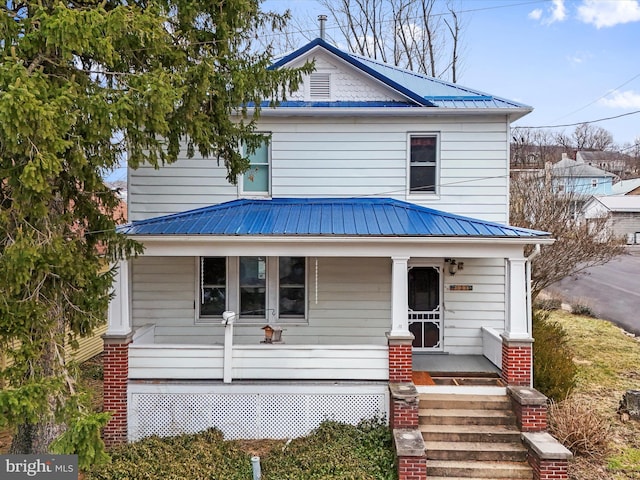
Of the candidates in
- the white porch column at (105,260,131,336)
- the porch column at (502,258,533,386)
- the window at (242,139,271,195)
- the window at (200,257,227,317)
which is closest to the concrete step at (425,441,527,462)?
the porch column at (502,258,533,386)

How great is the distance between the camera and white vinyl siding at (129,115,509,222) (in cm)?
928

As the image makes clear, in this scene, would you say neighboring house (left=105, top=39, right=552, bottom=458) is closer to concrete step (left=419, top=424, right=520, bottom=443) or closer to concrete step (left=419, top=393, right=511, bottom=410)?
concrete step (left=419, top=393, right=511, bottom=410)

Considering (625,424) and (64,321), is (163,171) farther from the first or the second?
(625,424)

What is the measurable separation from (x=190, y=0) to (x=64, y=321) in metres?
4.77

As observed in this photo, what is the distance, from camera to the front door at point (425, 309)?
948 centimetres

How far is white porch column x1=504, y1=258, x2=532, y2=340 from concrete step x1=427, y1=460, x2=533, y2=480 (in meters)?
2.06

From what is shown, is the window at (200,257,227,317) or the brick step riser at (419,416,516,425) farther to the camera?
the window at (200,257,227,317)

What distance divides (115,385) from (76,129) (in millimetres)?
4340

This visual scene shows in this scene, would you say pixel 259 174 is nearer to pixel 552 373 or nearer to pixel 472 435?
pixel 472 435

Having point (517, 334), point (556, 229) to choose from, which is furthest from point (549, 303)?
point (517, 334)

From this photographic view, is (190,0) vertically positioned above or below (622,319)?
above

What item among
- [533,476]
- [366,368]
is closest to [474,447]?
[533,476]

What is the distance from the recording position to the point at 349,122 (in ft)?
30.9

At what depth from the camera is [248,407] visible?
7.39 meters
